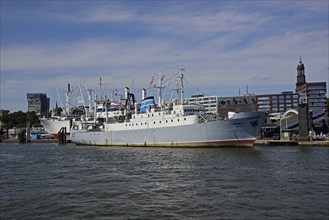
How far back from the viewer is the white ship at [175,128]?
43844mm

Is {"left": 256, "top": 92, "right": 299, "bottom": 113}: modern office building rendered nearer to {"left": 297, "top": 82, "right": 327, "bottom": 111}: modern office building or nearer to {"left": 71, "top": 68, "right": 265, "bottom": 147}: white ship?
{"left": 297, "top": 82, "right": 327, "bottom": 111}: modern office building

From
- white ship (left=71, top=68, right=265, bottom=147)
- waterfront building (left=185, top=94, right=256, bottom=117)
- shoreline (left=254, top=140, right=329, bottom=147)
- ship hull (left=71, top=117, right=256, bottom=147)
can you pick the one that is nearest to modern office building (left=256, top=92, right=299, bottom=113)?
waterfront building (left=185, top=94, right=256, bottom=117)

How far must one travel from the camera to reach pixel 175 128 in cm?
4919

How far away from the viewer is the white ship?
43.8 m

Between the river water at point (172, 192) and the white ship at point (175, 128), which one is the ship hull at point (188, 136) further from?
the river water at point (172, 192)

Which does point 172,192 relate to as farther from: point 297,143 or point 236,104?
point 236,104

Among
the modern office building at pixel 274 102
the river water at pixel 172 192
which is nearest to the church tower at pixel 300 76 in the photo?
the modern office building at pixel 274 102

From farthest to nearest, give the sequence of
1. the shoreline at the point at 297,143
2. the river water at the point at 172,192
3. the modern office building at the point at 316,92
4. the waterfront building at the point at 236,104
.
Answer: the modern office building at the point at 316,92, the waterfront building at the point at 236,104, the shoreline at the point at 297,143, the river water at the point at 172,192

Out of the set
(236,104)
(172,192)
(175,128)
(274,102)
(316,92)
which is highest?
(316,92)

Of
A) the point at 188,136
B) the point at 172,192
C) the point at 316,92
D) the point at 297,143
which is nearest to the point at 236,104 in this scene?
the point at 316,92

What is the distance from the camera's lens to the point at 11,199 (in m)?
17.7

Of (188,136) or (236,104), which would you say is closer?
(188,136)

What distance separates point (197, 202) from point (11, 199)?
9525mm

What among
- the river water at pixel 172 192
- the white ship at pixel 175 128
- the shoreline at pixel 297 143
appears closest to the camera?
the river water at pixel 172 192
